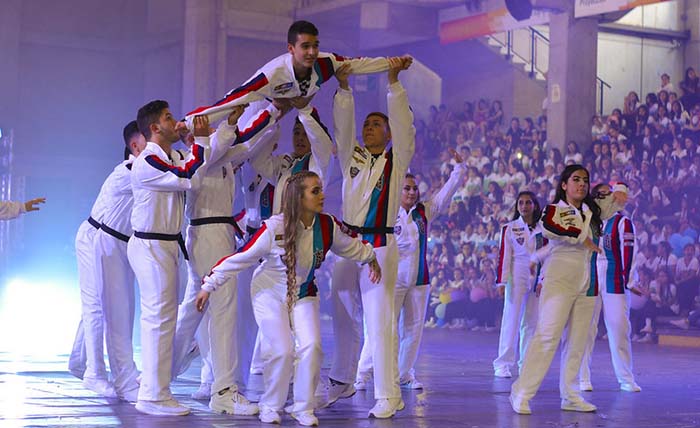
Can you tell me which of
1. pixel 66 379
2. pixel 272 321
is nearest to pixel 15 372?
pixel 66 379

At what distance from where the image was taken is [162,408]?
22.2 ft

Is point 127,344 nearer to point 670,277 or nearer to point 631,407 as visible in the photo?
point 631,407

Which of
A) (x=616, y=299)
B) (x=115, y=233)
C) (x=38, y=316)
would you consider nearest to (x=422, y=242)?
(x=616, y=299)

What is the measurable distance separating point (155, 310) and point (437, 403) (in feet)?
7.48

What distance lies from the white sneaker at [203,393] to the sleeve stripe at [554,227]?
9.10 ft

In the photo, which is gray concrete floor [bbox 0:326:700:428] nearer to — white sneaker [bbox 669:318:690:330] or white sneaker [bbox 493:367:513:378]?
white sneaker [bbox 493:367:513:378]

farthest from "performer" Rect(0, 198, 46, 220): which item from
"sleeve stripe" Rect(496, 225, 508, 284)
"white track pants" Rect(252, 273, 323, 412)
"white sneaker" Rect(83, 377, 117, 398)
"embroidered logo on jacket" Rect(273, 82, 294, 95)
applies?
"sleeve stripe" Rect(496, 225, 508, 284)

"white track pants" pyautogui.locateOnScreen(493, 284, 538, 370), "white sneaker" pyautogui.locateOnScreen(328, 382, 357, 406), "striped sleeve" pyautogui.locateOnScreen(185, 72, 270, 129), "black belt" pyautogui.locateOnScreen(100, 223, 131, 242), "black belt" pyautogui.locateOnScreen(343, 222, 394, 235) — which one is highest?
"striped sleeve" pyautogui.locateOnScreen(185, 72, 270, 129)

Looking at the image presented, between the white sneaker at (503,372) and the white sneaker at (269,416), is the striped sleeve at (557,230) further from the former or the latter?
the white sneaker at (503,372)

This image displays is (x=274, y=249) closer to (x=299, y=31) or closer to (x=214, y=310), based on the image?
(x=214, y=310)

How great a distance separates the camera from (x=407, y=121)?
743cm

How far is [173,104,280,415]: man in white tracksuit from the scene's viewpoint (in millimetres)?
7027

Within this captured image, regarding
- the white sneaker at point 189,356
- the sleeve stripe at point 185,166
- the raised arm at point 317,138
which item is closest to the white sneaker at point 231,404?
the white sneaker at point 189,356

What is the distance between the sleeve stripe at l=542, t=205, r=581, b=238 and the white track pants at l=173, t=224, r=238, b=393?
7.46 feet
